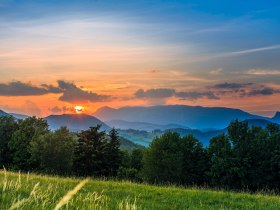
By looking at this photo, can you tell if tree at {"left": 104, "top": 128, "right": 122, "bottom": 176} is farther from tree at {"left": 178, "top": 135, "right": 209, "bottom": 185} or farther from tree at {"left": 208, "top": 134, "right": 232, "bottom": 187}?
tree at {"left": 208, "top": 134, "right": 232, "bottom": 187}

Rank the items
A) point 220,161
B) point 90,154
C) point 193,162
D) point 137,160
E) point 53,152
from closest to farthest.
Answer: point 220,161, point 53,152, point 193,162, point 90,154, point 137,160

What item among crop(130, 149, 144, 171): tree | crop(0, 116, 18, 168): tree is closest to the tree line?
crop(0, 116, 18, 168): tree

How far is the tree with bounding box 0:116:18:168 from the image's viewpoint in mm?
81062

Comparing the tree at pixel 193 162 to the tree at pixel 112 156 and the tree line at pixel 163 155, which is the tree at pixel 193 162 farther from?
the tree at pixel 112 156

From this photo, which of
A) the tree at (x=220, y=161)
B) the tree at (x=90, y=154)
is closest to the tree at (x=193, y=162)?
the tree at (x=220, y=161)

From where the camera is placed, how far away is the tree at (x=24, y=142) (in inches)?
3046

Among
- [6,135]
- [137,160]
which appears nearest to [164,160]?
[137,160]

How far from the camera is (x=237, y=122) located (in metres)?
82.2

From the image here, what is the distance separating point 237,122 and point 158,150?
17.9m

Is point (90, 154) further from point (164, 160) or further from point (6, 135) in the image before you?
point (6, 135)

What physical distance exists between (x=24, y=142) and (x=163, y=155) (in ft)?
95.1

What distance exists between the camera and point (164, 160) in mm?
78125

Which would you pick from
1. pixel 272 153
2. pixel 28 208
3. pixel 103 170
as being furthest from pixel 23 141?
pixel 28 208

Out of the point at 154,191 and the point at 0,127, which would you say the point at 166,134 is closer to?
the point at 0,127
